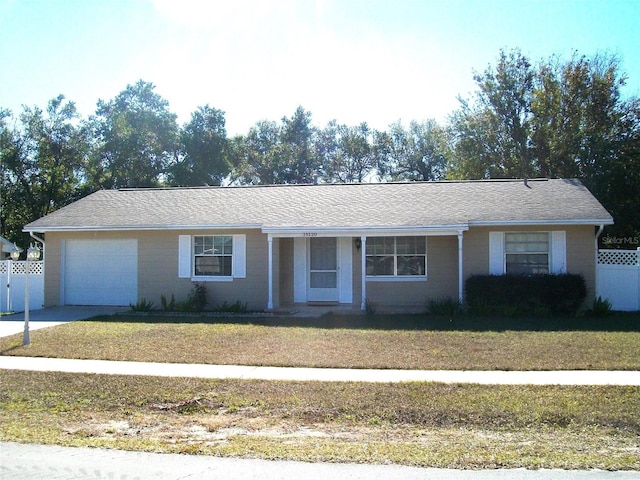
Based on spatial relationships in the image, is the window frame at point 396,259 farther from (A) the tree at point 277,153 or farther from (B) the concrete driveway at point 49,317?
(A) the tree at point 277,153

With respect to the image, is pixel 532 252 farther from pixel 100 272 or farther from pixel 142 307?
pixel 100 272

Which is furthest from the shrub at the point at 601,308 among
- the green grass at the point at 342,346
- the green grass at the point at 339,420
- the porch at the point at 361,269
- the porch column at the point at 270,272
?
the porch column at the point at 270,272

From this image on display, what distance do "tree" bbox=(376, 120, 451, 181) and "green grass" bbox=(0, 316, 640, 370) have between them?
3386cm

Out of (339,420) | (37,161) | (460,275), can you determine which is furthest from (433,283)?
(37,161)

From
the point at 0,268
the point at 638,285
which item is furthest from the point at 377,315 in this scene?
the point at 0,268

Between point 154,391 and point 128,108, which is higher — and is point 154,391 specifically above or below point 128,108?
below

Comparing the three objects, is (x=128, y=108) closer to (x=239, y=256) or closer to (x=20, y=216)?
(x=20, y=216)

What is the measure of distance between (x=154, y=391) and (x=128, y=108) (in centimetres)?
3493

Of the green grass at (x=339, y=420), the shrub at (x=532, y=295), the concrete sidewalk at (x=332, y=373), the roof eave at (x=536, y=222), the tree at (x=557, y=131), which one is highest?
the tree at (x=557, y=131)

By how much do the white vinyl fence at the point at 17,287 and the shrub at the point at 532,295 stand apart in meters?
13.5

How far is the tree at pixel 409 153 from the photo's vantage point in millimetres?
47156

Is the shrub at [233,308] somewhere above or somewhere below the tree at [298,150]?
below

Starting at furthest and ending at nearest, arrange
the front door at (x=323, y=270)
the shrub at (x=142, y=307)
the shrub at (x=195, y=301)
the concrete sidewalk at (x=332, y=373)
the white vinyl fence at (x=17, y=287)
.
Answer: the white vinyl fence at (x=17, y=287) < the front door at (x=323, y=270) < the shrub at (x=142, y=307) < the shrub at (x=195, y=301) < the concrete sidewalk at (x=332, y=373)

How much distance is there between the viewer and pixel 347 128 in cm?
4841
